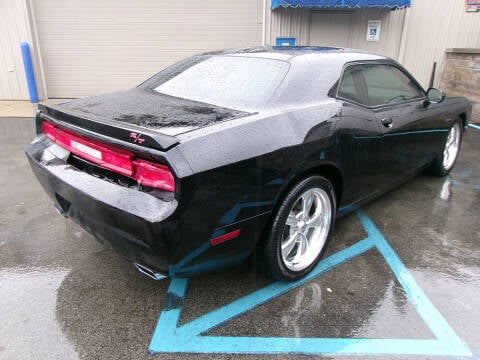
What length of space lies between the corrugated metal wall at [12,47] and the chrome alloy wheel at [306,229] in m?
9.75

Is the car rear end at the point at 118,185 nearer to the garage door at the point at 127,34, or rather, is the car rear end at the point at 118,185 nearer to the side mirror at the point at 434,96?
the side mirror at the point at 434,96

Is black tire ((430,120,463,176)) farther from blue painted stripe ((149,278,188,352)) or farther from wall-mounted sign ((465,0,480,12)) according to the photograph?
wall-mounted sign ((465,0,480,12))

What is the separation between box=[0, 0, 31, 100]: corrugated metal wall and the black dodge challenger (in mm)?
8223

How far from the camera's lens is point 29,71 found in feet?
30.9


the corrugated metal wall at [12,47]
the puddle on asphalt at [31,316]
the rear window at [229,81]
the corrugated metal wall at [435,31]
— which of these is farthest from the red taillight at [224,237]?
the corrugated metal wall at [12,47]

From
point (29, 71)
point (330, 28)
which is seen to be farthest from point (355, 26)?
point (29, 71)

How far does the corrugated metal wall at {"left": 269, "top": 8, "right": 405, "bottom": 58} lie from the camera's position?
30.7 ft

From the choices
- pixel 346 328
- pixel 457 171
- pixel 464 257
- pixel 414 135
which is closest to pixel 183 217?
pixel 346 328

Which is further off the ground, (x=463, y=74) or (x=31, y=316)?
(x=463, y=74)

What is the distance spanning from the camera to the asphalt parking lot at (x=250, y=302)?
2.11m

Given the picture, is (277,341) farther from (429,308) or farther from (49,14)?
(49,14)

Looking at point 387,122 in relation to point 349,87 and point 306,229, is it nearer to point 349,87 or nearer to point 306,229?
point 349,87

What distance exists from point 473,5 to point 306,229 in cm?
947

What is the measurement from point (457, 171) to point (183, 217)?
4654 mm
